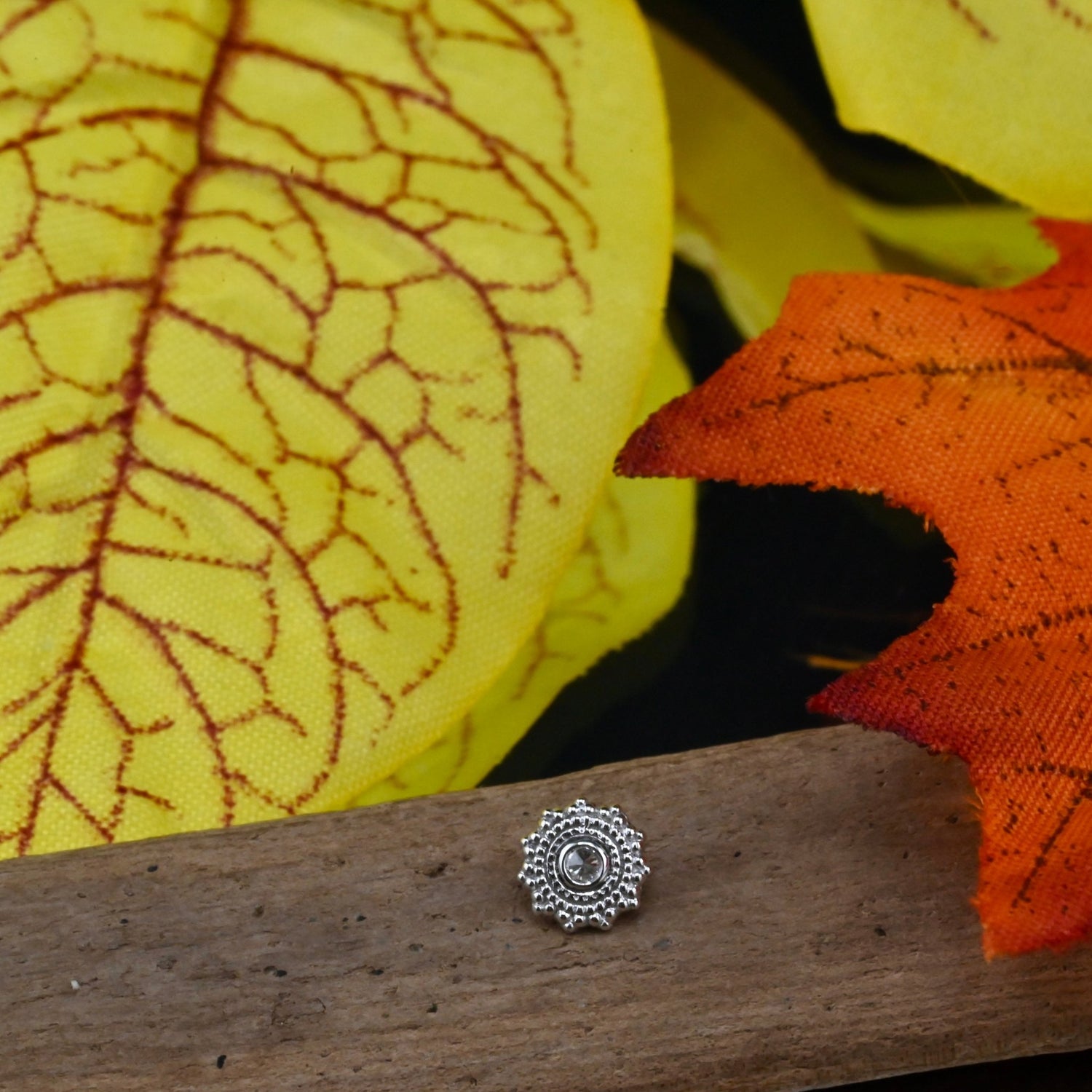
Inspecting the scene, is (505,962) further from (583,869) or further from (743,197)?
(743,197)

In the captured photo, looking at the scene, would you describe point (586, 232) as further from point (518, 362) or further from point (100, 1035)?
point (100, 1035)

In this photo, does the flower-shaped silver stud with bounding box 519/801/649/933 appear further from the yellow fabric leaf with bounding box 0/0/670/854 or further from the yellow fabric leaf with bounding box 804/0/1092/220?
the yellow fabric leaf with bounding box 804/0/1092/220

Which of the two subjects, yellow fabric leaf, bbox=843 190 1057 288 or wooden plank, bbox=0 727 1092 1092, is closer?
wooden plank, bbox=0 727 1092 1092

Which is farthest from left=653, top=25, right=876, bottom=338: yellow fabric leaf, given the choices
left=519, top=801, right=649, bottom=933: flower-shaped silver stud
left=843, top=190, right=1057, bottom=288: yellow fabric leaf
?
left=519, top=801, right=649, bottom=933: flower-shaped silver stud

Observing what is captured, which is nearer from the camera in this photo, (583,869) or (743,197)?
(583,869)

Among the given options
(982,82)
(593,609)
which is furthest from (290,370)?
(982,82)

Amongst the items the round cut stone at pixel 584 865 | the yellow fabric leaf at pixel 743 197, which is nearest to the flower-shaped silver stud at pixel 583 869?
the round cut stone at pixel 584 865

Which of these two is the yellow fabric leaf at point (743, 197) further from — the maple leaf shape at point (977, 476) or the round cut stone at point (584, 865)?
the round cut stone at point (584, 865)
